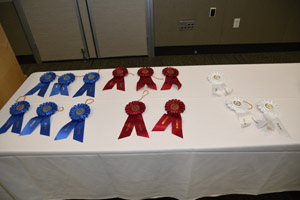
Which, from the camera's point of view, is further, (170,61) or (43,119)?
(170,61)

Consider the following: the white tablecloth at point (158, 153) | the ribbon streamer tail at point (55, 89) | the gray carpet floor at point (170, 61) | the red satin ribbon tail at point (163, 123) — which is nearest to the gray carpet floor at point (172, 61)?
the gray carpet floor at point (170, 61)

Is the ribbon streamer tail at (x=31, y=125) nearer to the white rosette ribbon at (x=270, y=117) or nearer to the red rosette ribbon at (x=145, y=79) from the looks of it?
the red rosette ribbon at (x=145, y=79)

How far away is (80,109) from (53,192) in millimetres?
476

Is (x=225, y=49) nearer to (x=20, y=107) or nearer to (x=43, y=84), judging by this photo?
(x=43, y=84)

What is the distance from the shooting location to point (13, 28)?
2.54m

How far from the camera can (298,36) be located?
2.77 meters

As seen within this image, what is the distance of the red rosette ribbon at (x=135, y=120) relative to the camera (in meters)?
0.89

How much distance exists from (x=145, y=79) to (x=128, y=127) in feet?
1.36

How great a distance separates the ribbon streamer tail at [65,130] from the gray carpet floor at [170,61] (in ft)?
6.09

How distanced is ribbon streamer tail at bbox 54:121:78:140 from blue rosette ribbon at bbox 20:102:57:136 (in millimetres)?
59

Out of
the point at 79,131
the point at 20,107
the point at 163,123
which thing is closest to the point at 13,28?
the point at 20,107

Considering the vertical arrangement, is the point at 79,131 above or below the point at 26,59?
above

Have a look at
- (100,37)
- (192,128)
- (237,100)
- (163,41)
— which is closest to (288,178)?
(237,100)

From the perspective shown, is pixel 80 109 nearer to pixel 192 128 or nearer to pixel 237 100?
pixel 192 128
